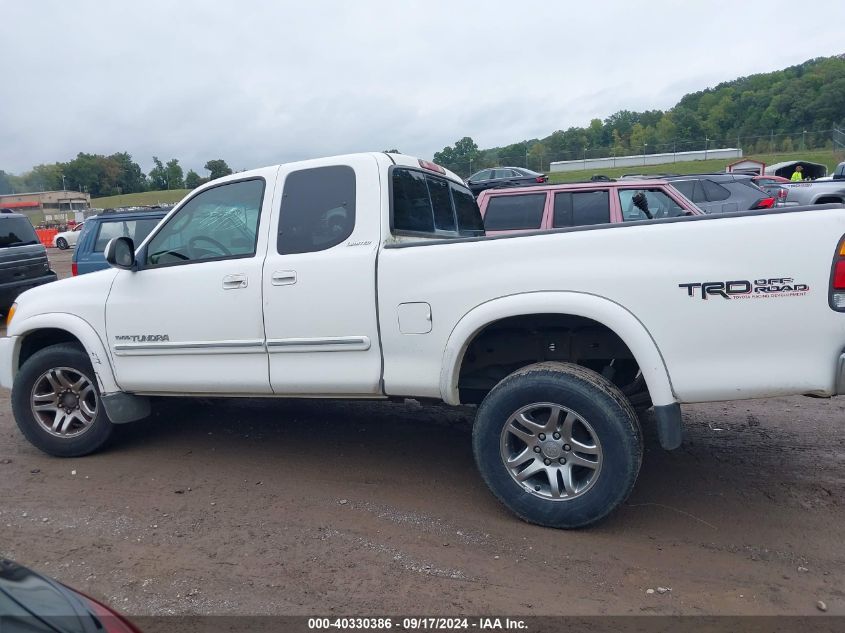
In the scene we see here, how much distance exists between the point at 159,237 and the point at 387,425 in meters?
2.25

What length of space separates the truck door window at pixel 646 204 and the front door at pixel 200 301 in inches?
234

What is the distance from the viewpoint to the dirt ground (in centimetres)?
324

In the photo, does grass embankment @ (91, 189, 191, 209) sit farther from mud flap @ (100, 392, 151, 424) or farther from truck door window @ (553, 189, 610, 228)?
mud flap @ (100, 392, 151, 424)

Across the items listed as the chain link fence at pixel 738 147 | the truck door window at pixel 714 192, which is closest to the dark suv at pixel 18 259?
the truck door window at pixel 714 192

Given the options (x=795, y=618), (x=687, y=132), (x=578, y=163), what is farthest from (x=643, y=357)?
(x=687, y=132)

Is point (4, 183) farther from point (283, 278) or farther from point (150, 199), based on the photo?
point (283, 278)

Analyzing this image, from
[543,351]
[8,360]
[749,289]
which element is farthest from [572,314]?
[8,360]

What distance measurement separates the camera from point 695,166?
4369 centimetres

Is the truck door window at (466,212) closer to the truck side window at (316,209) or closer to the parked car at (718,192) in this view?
the truck side window at (316,209)

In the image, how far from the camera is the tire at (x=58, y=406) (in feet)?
16.8

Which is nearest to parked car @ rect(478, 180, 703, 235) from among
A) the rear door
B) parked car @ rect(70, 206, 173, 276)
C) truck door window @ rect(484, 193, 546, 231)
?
truck door window @ rect(484, 193, 546, 231)

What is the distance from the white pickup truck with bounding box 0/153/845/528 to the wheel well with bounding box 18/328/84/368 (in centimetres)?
2

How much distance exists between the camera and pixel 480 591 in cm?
325

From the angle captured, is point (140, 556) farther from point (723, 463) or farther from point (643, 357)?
point (723, 463)
